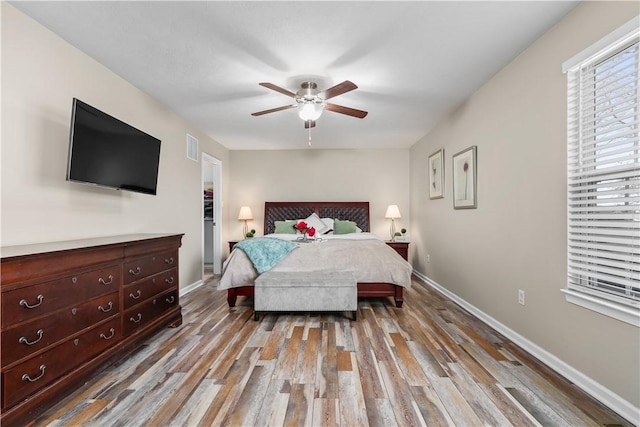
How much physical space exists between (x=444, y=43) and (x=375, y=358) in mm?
2642

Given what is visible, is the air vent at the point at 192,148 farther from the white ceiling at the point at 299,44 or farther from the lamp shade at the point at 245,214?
the lamp shade at the point at 245,214

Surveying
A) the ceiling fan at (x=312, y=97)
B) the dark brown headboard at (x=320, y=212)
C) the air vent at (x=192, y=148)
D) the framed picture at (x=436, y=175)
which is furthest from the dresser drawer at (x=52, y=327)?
the framed picture at (x=436, y=175)

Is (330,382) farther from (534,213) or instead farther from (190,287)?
(190,287)

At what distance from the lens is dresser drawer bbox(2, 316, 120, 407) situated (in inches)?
60.7

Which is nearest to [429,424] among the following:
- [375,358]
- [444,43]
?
[375,358]

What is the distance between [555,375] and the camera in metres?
2.09

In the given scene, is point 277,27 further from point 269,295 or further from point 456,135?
point 456,135

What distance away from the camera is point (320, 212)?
6.09 meters

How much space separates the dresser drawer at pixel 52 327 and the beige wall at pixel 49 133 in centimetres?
68

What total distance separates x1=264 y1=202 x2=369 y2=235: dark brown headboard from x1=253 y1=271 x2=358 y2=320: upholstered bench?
2.93 meters

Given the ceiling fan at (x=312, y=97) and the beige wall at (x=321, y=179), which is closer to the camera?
the ceiling fan at (x=312, y=97)

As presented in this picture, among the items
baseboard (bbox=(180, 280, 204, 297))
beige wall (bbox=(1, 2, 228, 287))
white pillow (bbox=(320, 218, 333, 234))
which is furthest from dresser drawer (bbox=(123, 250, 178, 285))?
white pillow (bbox=(320, 218, 333, 234))

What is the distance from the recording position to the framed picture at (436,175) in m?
4.45

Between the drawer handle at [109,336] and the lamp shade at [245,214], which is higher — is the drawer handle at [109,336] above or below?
below
